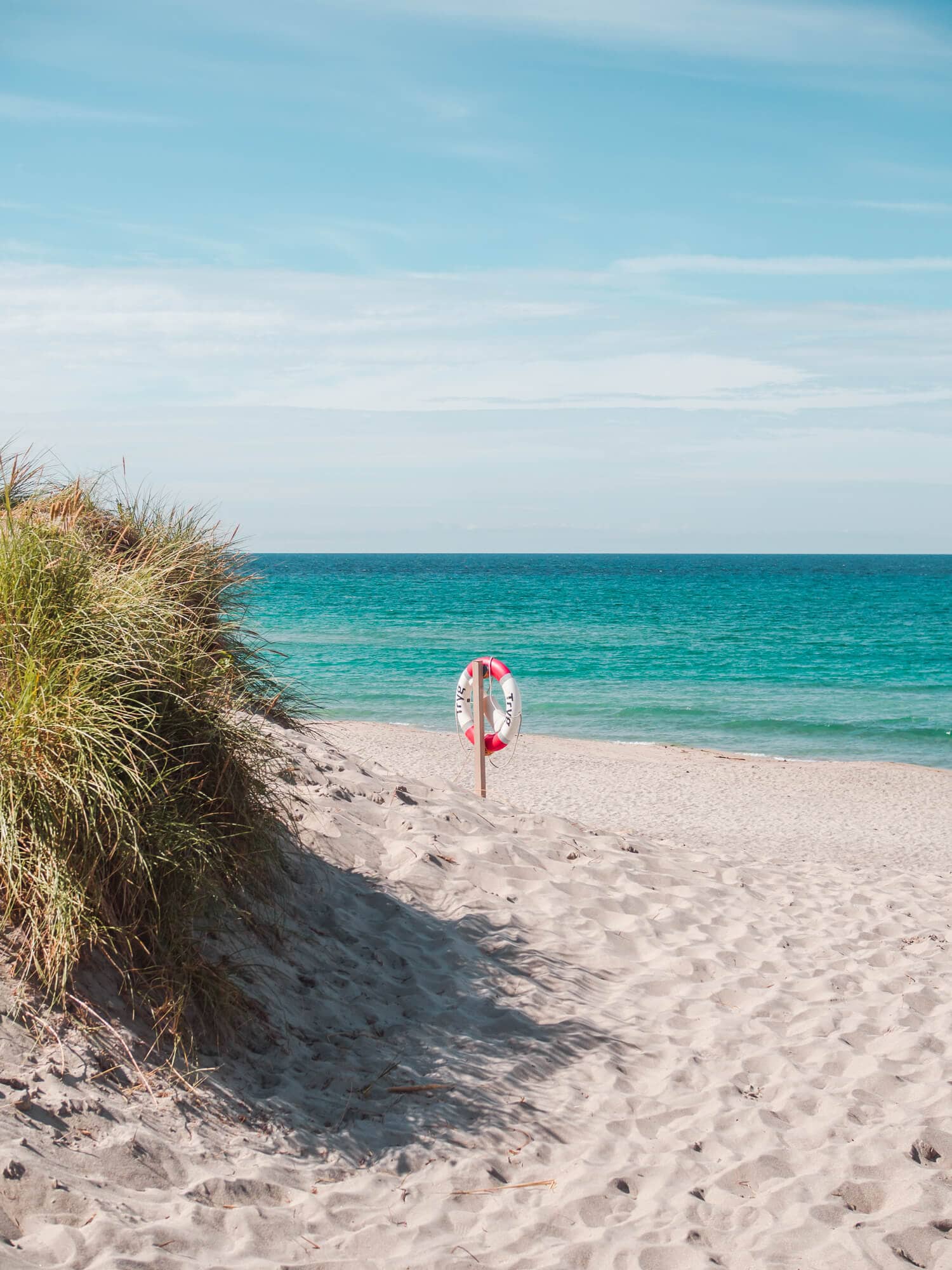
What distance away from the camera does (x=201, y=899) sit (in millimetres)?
3098

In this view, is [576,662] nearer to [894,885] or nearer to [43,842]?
[894,885]

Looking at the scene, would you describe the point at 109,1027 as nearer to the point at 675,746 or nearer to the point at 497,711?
the point at 497,711

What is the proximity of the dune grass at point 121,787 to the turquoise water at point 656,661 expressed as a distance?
56.9 inches

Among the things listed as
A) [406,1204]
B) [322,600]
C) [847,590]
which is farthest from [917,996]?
[847,590]

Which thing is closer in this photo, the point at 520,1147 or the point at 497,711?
the point at 520,1147

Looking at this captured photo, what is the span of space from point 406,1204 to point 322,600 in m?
39.4

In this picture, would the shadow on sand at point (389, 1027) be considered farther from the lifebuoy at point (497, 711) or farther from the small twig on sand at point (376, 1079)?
the lifebuoy at point (497, 711)

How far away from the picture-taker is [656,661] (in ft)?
78.0

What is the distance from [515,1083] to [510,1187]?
59cm

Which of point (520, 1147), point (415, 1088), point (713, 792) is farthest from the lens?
point (713, 792)

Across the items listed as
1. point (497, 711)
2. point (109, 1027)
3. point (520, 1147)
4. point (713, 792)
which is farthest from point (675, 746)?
point (109, 1027)

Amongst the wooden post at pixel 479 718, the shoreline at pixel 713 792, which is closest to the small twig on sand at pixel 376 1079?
the shoreline at pixel 713 792

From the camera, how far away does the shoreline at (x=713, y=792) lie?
8.78 metres

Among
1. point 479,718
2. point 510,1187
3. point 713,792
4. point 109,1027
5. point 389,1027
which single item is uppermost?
point 479,718
